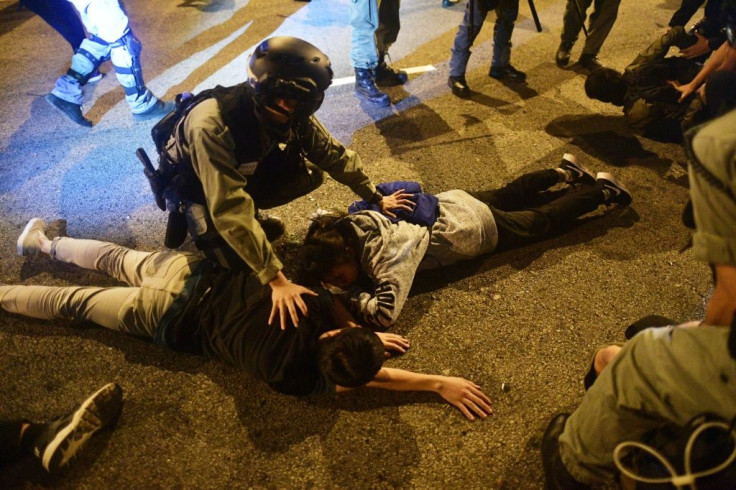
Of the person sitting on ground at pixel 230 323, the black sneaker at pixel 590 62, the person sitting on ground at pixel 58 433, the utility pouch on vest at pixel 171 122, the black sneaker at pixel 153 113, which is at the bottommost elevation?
the person sitting on ground at pixel 58 433

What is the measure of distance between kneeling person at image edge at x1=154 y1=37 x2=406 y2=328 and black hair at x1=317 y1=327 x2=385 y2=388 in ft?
0.78

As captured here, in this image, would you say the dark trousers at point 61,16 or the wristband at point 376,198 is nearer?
the wristband at point 376,198

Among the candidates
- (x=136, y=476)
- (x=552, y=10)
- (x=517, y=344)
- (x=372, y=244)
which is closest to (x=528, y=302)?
(x=517, y=344)

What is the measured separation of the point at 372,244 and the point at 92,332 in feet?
5.04

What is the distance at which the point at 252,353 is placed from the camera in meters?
1.90

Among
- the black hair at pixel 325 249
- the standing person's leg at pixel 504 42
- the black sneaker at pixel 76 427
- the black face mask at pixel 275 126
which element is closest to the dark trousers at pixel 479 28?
the standing person's leg at pixel 504 42

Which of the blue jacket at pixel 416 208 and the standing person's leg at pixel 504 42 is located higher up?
the standing person's leg at pixel 504 42

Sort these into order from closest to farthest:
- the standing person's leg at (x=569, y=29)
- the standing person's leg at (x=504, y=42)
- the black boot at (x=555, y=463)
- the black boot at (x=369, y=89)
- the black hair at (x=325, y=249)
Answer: the black boot at (x=555, y=463) → the black hair at (x=325, y=249) → the standing person's leg at (x=504, y=42) → the black boot at (x=369, y=89) → the standing person's leg at (x=569, y=29)

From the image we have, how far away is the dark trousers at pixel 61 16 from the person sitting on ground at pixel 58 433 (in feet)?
12.6

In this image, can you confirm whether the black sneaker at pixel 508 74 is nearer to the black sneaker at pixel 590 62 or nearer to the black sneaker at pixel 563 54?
the black sneaker at pixel 563 54

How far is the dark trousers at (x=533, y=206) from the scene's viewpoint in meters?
2.63

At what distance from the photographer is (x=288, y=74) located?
1967mm

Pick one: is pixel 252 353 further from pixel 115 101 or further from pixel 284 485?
pixel 115 101

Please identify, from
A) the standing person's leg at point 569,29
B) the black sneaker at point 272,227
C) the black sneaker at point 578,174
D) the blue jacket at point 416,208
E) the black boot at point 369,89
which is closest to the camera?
the blue jacket at point 416,208
